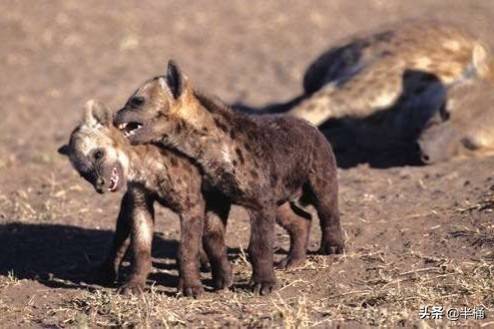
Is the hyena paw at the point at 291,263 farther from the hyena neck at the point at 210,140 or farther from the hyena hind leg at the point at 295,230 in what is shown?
the hyena neck at the point at 210,140

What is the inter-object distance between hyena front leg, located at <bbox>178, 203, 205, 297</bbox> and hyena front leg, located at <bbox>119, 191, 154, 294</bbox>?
0.77 feet

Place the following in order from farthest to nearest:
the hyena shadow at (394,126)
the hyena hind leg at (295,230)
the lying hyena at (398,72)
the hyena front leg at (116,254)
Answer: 1. the lying hyena at (398,72)
2. the hyena shadow at (394,126)
3. the hyena hind leg at (295,230)
4. the hyena front leg at (116,254)

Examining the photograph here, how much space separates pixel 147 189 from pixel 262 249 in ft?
2.53

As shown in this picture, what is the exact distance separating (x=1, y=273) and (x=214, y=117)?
1.80m

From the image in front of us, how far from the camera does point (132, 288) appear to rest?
22.7ft

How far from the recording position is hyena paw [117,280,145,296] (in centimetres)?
690

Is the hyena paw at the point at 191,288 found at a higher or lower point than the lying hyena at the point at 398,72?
lower

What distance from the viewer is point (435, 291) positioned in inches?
267

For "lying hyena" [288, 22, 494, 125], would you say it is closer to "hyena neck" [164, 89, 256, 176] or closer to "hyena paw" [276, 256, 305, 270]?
"hyena paw" [276, 256, 305, 270]

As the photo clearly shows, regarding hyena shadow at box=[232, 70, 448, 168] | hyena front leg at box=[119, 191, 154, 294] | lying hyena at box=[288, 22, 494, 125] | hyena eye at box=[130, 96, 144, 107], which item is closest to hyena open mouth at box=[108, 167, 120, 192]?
hyena front leg at box=[119, 191, 154, 294]

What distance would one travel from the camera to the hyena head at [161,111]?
6.93 metres

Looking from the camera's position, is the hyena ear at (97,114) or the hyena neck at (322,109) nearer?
the hyena ear at (97,114)

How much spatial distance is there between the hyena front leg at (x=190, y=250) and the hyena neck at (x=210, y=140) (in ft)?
0.88

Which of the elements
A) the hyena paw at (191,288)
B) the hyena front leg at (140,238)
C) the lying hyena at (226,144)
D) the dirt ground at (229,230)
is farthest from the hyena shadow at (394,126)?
the hyena paw at (191,288)
